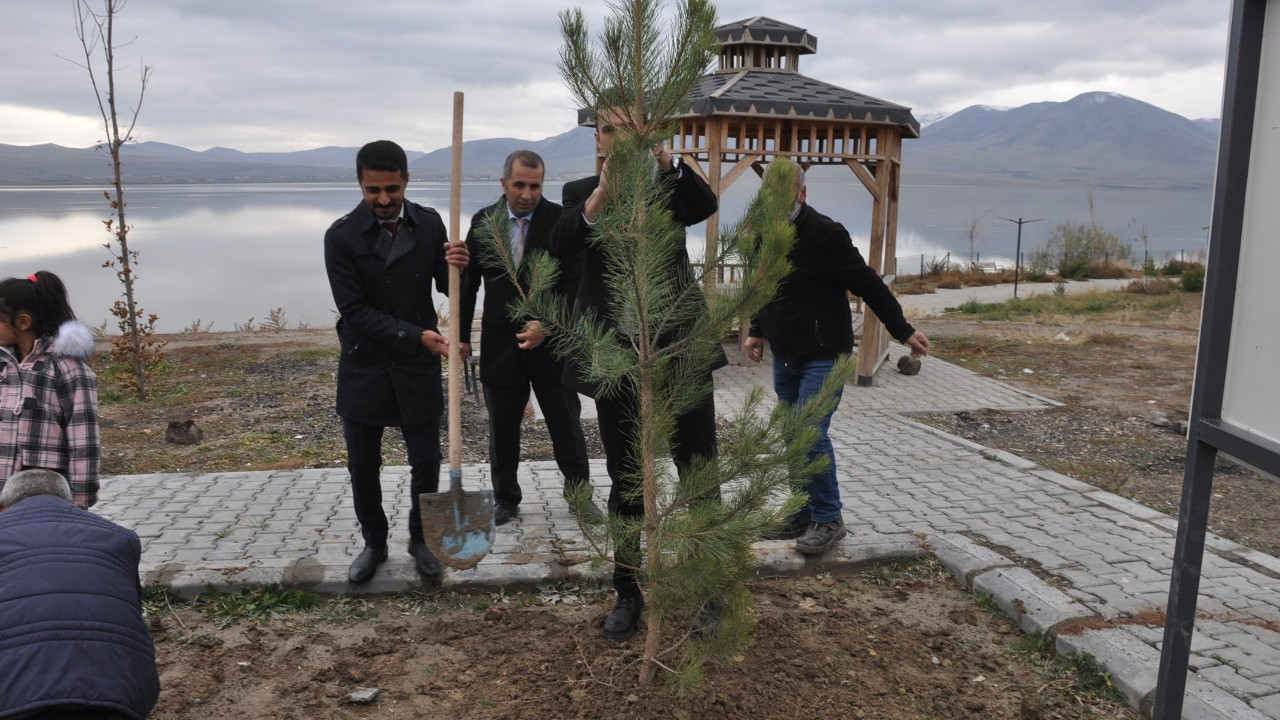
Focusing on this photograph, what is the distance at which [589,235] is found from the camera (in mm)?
3232

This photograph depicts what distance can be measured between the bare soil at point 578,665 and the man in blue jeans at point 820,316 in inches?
21.7

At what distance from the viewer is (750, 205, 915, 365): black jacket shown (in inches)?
172

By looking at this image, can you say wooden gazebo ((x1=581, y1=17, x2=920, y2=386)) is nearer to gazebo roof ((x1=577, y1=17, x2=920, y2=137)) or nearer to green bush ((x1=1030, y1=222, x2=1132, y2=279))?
gazebo roof ((x1=577, y1=17, x2=920, y2=137))

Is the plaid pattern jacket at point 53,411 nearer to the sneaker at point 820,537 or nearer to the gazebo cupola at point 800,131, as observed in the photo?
the sneaker at point 820,537

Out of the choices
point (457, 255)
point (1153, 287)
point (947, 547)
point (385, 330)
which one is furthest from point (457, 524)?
point (1153, 287)

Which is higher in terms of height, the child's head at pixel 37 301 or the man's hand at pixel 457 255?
the man's hand at pixel 457 255

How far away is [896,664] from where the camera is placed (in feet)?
11.6

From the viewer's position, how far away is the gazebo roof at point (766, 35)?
11.3 meters

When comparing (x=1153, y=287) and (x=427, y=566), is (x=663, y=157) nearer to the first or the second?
(x=427, y=566)

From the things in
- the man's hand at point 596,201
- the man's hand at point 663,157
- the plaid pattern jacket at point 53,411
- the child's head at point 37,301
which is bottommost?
the plaid pattern jacket at point 53,411

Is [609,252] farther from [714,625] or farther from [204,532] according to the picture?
[204,532]

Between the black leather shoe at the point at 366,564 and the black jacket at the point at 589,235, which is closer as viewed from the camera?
the black jacket at the point at 589,235

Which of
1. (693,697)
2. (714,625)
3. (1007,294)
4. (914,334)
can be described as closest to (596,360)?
(714,625)

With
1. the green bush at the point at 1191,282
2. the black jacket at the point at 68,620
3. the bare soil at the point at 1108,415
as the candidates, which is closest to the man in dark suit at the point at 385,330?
the black jacket at the point at 68,620
